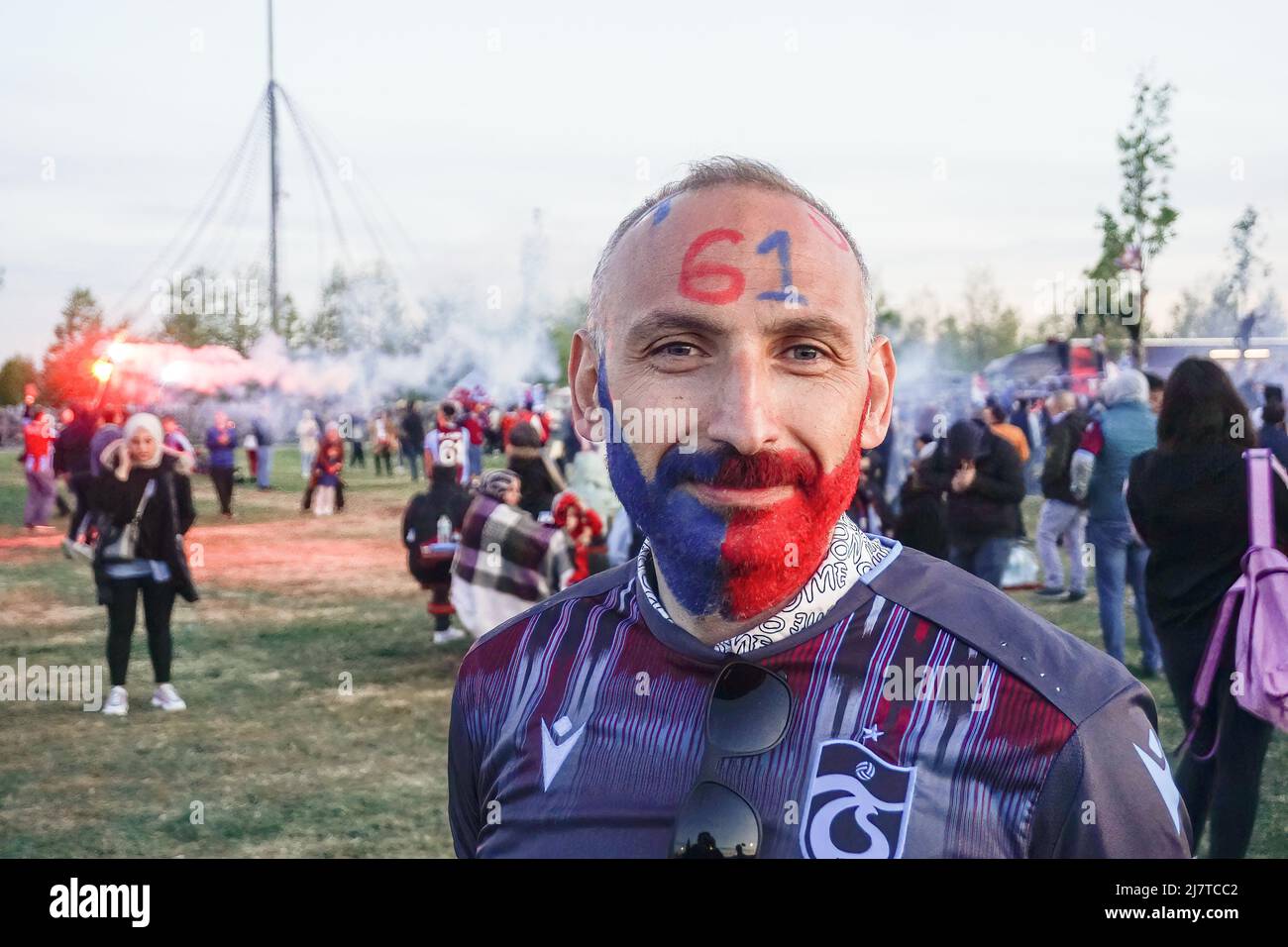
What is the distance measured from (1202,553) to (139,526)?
526 centimetres

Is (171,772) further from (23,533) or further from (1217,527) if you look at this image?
(23,533)

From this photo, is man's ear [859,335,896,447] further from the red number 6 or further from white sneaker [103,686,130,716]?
white sneaker [103,686,130,716]

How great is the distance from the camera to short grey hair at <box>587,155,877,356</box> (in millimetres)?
1477

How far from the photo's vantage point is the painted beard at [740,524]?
4.50 feet

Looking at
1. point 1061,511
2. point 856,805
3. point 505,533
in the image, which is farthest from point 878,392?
point 1061,511

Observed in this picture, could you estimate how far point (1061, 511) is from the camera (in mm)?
9102

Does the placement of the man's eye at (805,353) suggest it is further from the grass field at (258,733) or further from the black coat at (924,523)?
the black coat at (924,523)

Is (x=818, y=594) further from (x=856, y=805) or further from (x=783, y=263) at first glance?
(x=783, y=263)

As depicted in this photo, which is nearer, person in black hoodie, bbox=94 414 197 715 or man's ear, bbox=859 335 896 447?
man's ear, bbox=859 335 896 447

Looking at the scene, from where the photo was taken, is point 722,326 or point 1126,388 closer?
point 722,326

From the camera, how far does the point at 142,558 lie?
677cm

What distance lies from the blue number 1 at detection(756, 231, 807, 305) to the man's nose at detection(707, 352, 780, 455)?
0.24 feet

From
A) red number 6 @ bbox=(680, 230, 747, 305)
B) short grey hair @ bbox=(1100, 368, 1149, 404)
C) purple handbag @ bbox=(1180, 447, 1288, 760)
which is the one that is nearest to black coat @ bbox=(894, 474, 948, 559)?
short grey hair @ bbox=(1100, 368, 1149, 404)
